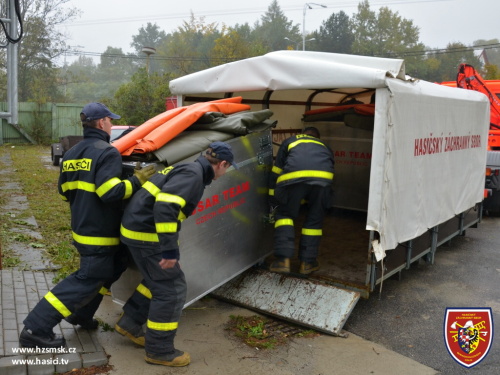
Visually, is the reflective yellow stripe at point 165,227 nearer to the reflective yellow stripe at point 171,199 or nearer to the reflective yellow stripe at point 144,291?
the reflective yellow stripe at point 171,199

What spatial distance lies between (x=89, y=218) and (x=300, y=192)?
2186mm

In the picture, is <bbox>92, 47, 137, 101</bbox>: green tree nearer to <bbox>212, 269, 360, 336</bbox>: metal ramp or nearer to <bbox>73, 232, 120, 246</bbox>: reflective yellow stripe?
<bbox>212, 269, 360, 336</bbox>: metal ramp

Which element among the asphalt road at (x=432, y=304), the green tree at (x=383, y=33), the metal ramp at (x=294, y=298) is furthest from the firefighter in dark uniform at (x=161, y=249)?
the green tree at (x=383, y=33)

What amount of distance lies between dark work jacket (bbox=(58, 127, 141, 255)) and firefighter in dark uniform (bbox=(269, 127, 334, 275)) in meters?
1.74

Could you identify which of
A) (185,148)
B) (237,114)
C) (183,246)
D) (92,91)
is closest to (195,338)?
(183,246)

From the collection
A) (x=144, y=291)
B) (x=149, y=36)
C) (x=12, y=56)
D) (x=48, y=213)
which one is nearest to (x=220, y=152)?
(x=144, y=291)

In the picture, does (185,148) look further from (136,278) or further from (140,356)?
(140,356)

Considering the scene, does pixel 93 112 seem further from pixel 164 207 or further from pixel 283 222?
pixel 283 222

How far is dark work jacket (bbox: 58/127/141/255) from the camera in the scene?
3698mm

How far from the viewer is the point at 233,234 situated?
15.4 feet

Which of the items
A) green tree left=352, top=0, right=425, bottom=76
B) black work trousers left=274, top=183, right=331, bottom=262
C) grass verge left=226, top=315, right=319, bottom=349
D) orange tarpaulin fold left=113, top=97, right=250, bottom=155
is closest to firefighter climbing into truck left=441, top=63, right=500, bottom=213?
black work trousers left=274, top=183, right=331, bottom=262

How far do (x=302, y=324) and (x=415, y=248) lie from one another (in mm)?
2126

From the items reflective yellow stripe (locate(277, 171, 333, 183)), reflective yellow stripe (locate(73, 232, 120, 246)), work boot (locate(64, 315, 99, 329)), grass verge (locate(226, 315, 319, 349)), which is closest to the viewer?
reflective yellow stripe (locate(73, 232, 120, 246))

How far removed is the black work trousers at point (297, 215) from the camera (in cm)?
508
